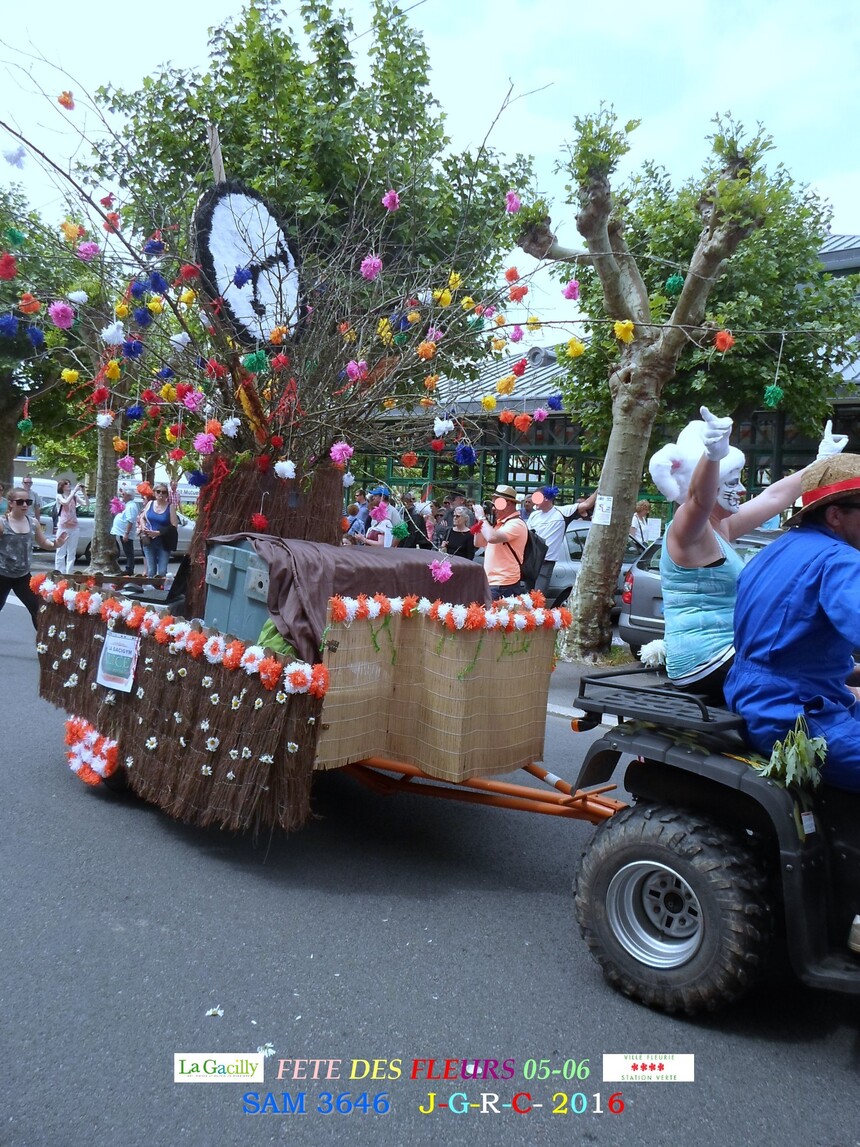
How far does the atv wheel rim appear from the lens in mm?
3172

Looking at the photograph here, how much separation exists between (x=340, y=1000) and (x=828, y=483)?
89.4 inches

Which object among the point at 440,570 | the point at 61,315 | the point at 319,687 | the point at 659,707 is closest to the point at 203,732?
the point at 319,687

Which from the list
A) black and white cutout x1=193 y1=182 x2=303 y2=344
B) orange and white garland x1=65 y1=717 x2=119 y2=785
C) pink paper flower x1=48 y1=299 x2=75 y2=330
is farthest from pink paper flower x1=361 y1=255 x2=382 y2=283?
orange and white garland x1=65 y1=717 x2=119 y2=785

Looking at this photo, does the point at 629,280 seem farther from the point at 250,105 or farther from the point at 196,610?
the point at 196,610

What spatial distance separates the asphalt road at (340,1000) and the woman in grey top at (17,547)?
433 centimetres

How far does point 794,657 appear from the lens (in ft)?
10.0

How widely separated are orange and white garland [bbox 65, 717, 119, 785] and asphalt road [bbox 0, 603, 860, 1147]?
26cm

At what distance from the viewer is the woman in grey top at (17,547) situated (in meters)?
8.72

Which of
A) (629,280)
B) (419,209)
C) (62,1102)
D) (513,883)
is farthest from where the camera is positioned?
(419,209)

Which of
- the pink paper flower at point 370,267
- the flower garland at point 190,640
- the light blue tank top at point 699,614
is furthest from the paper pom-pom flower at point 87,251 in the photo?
the light blue tank top at point 699,614

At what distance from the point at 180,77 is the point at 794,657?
11.1 meters

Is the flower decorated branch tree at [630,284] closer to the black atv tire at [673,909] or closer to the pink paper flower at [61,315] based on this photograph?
the pink paper flower at [61,315]

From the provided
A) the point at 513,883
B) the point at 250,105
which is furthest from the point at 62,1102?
the point at 250,105

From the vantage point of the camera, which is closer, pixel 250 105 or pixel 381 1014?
pixel 381 1014
